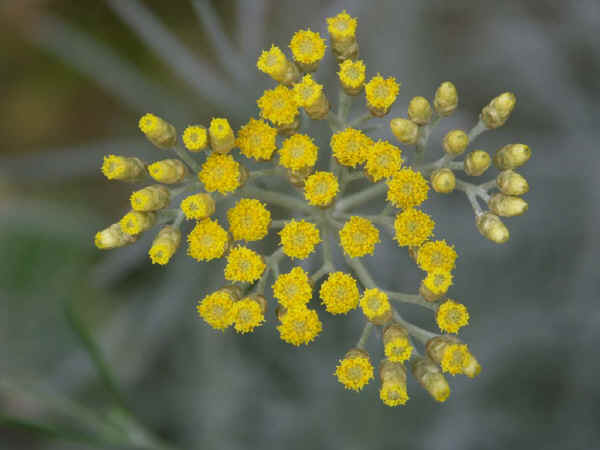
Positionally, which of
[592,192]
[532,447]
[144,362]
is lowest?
[532,447]

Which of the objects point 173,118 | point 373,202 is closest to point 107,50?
point 173,118

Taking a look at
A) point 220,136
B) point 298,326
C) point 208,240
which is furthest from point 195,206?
point 298,326

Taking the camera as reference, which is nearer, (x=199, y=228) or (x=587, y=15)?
(x=199, y=228)

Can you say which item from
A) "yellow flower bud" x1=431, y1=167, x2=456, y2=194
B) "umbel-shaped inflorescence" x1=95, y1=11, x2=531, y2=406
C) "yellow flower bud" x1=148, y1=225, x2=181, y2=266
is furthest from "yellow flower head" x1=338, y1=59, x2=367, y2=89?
"yellow flower bud" x1=148, y1=225, x2=181, y2=266

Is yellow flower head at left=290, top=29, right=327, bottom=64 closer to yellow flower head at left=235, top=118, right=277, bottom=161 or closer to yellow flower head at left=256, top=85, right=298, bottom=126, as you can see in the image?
yellow flower head at left=256, top=85, right=298, bottom=126

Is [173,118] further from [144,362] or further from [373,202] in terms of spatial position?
[144,362]

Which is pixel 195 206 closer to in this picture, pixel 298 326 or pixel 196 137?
pixel 196 137

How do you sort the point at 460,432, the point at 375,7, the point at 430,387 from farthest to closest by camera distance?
the point at 375,7
the point at 460,432
the point at 430,387
